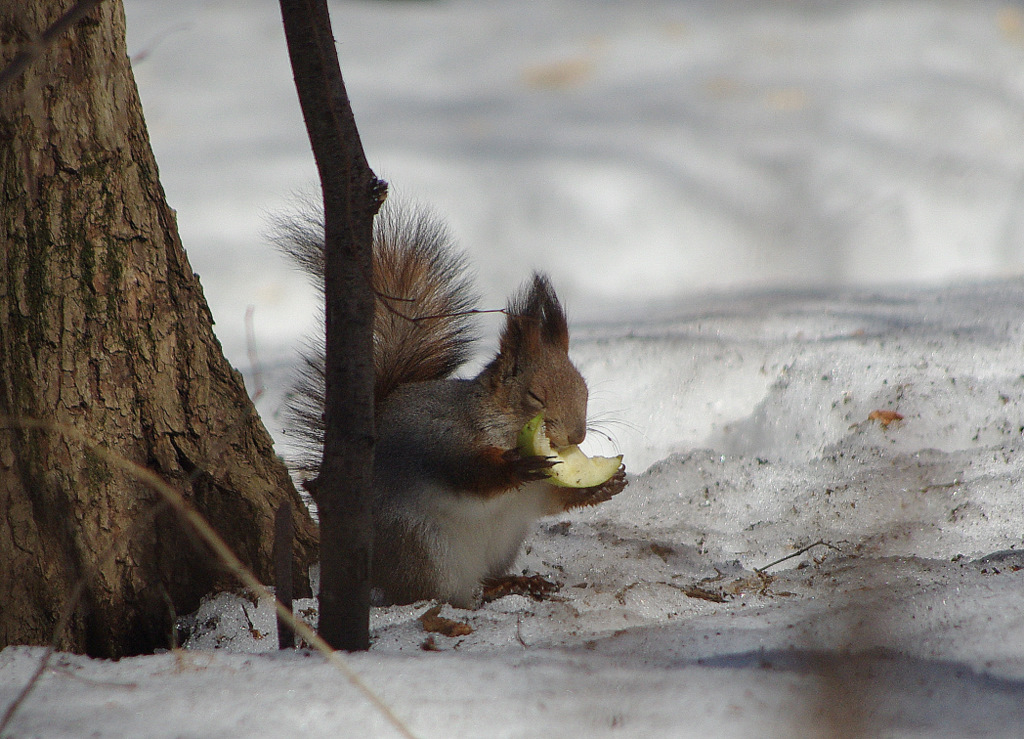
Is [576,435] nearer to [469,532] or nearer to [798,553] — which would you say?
[469,532]

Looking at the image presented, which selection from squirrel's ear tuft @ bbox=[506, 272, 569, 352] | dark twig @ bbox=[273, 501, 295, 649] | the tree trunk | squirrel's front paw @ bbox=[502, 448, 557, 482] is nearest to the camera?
dark twig @ bbox=[273, 501, 295, 649]

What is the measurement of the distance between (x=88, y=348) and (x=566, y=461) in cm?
76

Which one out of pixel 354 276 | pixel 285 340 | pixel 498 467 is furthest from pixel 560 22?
pixel 354 276

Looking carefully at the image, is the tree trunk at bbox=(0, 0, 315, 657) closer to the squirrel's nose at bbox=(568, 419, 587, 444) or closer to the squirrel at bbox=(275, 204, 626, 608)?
the squirrel at bbox=(275, 204, 626, 608)

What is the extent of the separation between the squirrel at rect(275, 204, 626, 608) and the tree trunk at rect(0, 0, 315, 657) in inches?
11.6

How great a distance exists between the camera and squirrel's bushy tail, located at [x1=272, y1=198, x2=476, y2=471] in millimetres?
1684

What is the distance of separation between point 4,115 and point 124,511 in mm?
520

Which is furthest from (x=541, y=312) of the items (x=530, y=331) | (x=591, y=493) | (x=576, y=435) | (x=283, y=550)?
(x=283, y=550)

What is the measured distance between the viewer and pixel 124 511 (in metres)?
1.25

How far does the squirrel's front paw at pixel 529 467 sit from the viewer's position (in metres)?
1.44

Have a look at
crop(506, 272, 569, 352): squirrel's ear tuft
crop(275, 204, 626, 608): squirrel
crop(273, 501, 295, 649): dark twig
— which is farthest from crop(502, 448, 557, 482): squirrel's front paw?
crop(273, 501, 295, 649): dark twig

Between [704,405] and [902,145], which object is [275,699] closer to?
[704,405]

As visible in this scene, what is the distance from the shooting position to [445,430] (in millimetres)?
1590

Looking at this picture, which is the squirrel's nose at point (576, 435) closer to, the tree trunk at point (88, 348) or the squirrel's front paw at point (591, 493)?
the squirrel's front paw at point (591, 493)
